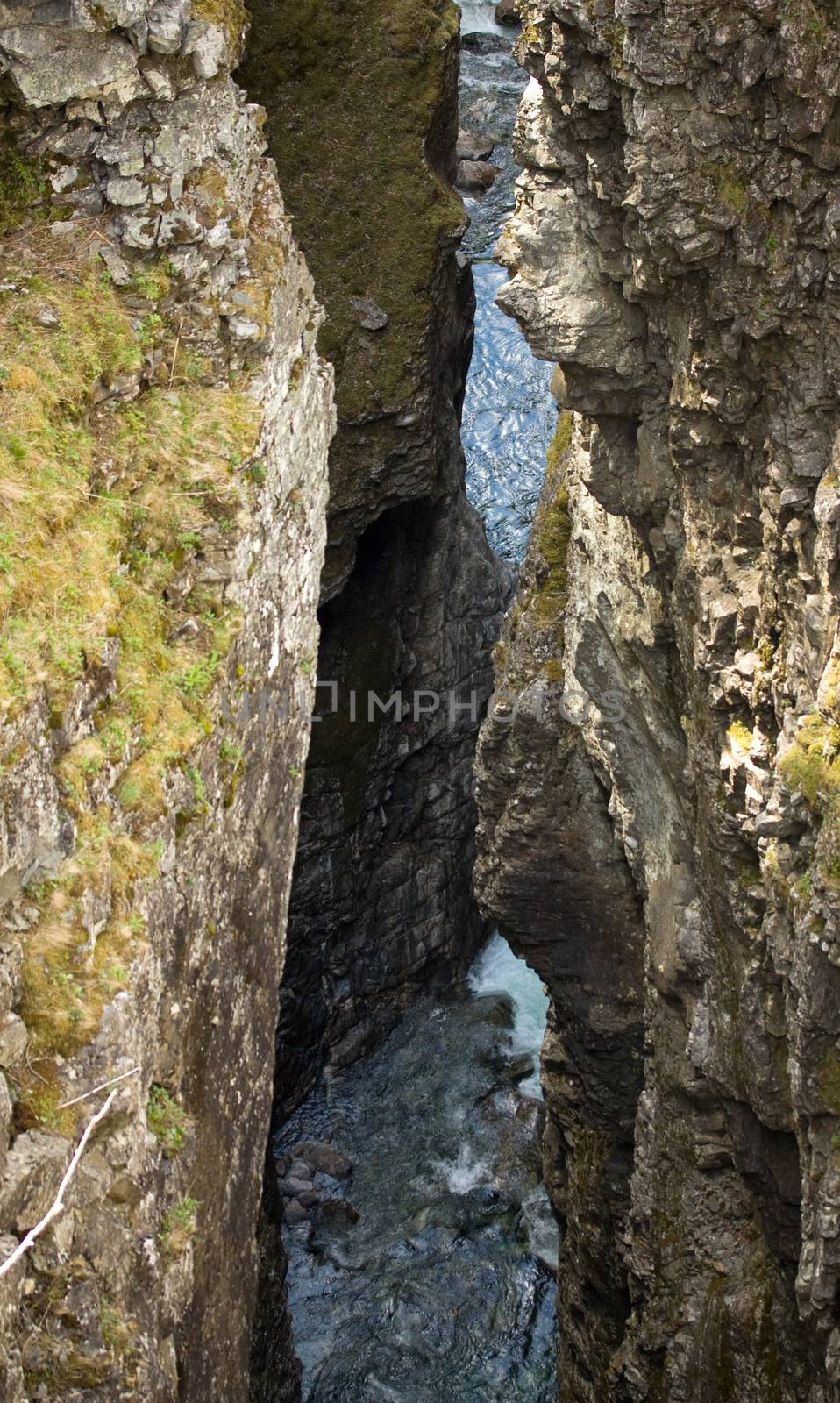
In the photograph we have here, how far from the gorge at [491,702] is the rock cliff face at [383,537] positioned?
121 mm

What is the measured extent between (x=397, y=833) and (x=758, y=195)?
1766 centimetres

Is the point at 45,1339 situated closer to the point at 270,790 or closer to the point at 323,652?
the point at 270,790

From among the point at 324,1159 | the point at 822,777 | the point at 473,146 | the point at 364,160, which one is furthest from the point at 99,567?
the point at 473,146

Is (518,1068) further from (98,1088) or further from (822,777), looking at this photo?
(98,1088)

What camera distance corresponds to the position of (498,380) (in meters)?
33.7

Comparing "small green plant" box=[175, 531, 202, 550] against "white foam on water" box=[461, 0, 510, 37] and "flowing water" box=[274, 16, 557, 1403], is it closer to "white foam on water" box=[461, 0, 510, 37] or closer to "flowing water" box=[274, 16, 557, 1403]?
"flowing water" box=[274, 16, 557, 1403]

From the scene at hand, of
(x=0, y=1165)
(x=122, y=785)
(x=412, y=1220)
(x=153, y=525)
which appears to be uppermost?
(x=153, y=525)

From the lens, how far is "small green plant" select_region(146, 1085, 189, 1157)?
8.90m

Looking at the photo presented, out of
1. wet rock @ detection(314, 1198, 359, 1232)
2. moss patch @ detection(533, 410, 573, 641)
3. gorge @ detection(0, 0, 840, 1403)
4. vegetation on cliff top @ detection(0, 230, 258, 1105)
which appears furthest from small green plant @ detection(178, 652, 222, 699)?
wet rock @ detection(314, 1198, 359, 1232)

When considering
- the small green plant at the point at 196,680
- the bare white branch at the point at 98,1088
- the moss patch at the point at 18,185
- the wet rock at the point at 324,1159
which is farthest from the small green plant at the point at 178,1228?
the wet rock at the point at 324,1159

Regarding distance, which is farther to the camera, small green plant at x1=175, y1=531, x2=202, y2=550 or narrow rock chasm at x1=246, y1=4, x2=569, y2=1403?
narrow rock chasm at x1=246, y1=4, x2=569, y2=1403

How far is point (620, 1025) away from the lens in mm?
17953

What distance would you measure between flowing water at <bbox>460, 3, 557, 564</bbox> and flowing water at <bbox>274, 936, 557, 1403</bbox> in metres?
10.4

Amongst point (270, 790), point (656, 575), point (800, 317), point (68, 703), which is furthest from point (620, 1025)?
point (68, 703)
